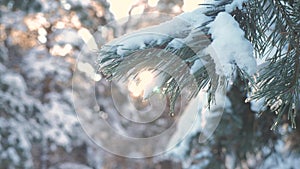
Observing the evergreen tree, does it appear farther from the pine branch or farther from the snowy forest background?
the snowy forest background

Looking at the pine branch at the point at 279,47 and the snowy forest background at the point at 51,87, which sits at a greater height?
the pine branch at the point at 279,47

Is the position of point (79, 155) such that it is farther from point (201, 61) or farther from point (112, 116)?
point (201, 61)

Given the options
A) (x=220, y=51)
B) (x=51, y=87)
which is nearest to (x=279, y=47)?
(x=220, y=51)

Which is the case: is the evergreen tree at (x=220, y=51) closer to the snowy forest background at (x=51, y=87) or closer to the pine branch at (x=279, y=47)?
the pine branch at (x=279, y=47)

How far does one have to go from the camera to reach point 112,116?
159 inches

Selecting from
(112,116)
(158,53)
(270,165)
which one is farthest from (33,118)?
(158,53)

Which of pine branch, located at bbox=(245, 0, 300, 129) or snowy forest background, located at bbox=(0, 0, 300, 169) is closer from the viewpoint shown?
pine branch, located at bbox=(245, 0, 300, 129)

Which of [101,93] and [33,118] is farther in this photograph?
[101,93]

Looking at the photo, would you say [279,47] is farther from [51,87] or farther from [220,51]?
[51,87]

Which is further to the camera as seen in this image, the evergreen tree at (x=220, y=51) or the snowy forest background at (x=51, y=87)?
the snowy forest background at (x=51, y=87)

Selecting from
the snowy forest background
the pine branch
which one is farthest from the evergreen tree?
the snowy forest background

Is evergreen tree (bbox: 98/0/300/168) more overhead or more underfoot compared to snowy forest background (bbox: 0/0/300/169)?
more overhead

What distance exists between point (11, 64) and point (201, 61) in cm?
353

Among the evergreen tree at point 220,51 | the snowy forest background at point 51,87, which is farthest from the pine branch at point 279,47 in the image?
the snowy forest background at point 51,87
